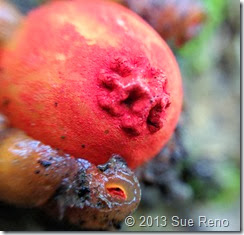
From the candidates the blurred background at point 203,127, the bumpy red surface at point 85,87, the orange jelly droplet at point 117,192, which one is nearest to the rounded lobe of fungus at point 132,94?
the bumpy red surface at point 85,87

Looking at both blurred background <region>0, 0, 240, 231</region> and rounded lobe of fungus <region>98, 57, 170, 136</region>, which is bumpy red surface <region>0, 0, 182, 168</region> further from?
blurred background <region>0, 0, 240, 231</region>

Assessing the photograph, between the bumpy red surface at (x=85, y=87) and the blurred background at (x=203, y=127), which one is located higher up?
the blurred background at (x=203, y=127)

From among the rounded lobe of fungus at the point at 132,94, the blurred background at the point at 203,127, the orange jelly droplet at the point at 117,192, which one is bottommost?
the orange jelly droplet at the point at 117,192

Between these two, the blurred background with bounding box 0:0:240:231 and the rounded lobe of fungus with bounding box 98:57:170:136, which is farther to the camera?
the blurred background with bounding box 0:0:240:231

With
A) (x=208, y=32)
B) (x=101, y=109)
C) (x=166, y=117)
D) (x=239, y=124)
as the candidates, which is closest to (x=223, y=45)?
(x=208, y=32)

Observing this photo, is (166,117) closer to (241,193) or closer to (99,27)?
(99,27)

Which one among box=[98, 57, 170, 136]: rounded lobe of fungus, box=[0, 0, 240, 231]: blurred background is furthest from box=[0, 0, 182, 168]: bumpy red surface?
box=[0, 0, 240, 231]: blurred background

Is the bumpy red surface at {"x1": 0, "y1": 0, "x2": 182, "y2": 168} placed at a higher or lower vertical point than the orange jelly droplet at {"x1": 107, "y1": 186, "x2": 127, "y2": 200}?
higher

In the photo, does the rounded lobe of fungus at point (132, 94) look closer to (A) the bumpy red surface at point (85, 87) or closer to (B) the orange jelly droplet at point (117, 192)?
(A) the bumpy red surface at point (85, 87)
